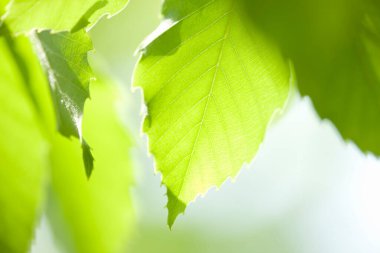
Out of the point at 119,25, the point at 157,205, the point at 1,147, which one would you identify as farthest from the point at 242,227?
the point at 1,147

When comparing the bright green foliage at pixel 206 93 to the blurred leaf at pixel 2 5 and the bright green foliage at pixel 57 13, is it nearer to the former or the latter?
the bright green foliage at pixel 57 13

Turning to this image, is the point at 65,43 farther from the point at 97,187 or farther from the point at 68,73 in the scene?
the point at 97,187

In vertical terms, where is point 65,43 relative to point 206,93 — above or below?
above

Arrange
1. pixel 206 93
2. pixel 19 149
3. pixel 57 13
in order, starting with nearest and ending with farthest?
pixel 57 13
pixel 206 93
pixel 19 149

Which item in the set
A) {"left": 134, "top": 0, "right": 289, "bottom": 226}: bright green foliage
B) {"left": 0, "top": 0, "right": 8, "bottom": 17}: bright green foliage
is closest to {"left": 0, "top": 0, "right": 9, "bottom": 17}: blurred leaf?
{"left": 0, "top": 0, "right": 8, "bottom": 17}: bright green foliage

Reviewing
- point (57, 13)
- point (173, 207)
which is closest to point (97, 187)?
point (173, 207)
